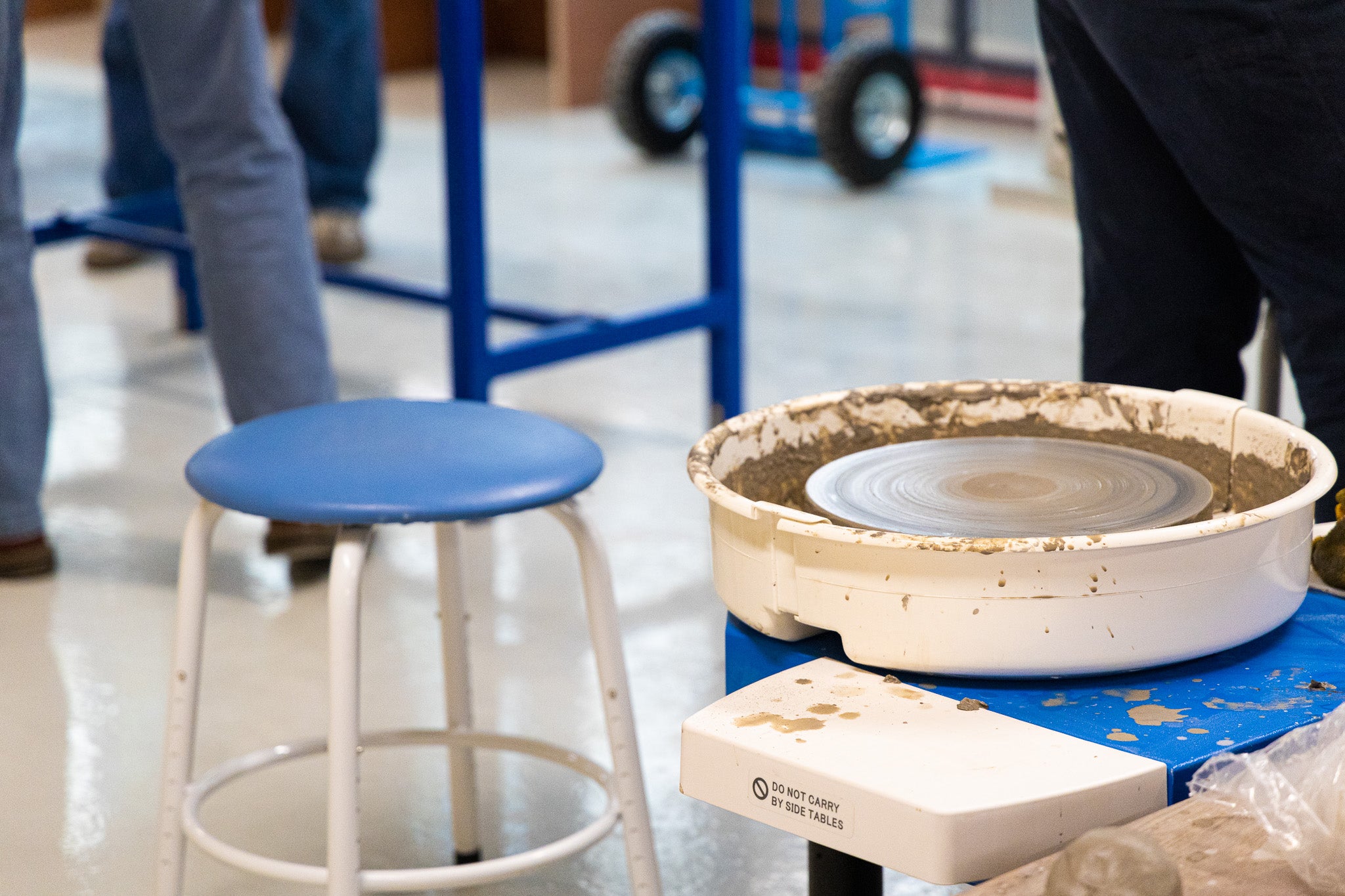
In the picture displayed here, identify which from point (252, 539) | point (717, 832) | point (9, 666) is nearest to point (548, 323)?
point (252, 539)

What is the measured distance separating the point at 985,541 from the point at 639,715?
0.94 metres

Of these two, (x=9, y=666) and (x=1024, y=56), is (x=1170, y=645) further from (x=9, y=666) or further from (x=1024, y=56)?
(x=1024, y=56)

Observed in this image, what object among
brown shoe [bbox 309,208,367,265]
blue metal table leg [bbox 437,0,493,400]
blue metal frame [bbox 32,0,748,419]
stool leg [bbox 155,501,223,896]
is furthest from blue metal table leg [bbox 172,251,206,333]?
stool leg [bbox 155,501,223,896]

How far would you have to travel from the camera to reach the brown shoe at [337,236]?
3.83m

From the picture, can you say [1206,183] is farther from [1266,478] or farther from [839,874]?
[839,874]

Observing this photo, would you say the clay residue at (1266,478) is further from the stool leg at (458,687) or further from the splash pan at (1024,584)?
the stool leg at (458,687)

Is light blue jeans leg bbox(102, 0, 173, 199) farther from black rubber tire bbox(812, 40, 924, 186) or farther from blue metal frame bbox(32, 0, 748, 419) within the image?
black rubber tire bbox(812, 40, 924, 186)

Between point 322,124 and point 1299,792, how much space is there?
3.24 m

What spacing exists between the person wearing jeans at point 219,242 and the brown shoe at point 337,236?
1.66 metres

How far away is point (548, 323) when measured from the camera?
2848mm

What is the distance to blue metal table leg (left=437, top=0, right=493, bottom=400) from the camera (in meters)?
2.23

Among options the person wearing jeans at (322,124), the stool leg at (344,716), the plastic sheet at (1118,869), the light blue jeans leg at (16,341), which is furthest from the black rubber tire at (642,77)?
the plastic sheet at (1118,869)

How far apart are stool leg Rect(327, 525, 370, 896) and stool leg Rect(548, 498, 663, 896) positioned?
0.59 feet

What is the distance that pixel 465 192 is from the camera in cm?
229
